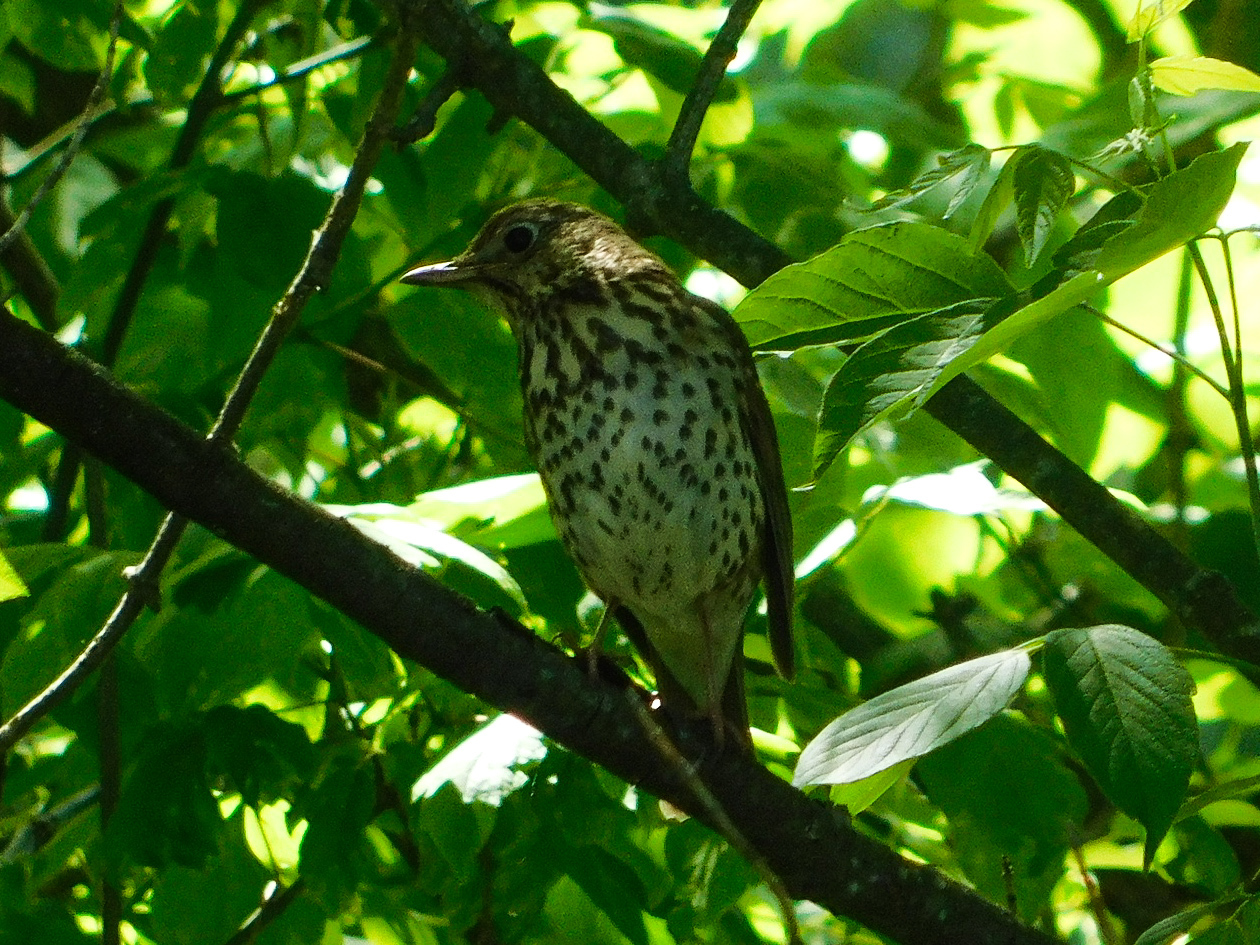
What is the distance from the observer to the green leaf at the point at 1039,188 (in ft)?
6.17

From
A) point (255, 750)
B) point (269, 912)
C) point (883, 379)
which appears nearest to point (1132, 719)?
point (883, 379)

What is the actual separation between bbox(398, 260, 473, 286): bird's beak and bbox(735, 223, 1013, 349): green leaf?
1.56 meters

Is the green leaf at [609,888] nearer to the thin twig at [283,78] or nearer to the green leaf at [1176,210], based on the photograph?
the green leaf at [1176,210]

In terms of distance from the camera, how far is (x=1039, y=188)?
1908 millimetres

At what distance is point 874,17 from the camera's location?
4922mm

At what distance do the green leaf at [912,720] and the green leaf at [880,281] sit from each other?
0.43 metres

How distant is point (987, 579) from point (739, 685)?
1.56 metres

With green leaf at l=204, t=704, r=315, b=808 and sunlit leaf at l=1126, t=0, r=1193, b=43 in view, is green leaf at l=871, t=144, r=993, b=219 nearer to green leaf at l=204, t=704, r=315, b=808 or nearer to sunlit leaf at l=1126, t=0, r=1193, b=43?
sunlit leaf at l=1126, t=0, r=1193, b=43

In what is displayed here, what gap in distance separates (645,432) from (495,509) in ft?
1.76

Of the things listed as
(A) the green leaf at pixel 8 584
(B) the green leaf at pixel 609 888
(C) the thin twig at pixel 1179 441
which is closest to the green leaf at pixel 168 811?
(B) the green leaf at pixel 609 888

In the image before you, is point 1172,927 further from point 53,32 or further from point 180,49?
point 53,32

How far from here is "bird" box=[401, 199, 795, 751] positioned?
320 centimetres

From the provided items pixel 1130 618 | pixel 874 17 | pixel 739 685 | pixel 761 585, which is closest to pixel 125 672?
pixel 739 685

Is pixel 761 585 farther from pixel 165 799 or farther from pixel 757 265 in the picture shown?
pixel 165 799
